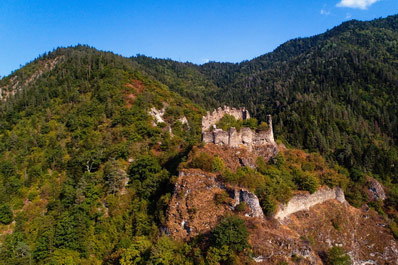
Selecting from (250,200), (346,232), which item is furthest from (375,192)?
(250,200)

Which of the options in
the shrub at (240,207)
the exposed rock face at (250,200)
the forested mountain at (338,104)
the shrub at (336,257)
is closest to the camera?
the shrub at (240,207)

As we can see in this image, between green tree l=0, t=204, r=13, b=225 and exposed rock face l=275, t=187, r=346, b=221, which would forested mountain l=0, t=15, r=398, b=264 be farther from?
exposed rock face l=275, t=187, r=346, b=221

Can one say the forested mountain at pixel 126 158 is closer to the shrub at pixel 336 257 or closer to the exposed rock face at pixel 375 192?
the exposed rock face at pixel 375 192

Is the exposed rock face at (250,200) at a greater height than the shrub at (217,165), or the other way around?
the shrub at (217,165)

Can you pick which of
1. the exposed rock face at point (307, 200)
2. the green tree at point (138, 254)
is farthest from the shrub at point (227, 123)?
the green tree at point (138, 254)

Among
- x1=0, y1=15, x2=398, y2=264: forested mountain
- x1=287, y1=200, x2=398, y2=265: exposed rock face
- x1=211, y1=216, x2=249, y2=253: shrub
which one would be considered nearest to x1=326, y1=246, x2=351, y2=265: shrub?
x1=287, y1=200, x2=398, y2=265: exposed rock face
